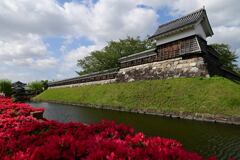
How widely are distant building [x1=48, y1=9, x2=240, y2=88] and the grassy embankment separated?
1.37 metres

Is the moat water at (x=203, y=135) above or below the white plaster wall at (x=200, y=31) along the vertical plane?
below

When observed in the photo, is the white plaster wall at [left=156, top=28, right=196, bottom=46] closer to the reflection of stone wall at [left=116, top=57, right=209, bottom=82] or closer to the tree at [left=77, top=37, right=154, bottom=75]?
the reflection of stone wall at [left=116, top=57, right=209, bottom=82]

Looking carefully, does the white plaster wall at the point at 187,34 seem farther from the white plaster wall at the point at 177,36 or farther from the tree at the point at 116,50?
the tree at the point at 116,50

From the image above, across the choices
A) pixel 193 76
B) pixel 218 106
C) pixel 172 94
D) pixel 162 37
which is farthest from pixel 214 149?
pixel 162 37

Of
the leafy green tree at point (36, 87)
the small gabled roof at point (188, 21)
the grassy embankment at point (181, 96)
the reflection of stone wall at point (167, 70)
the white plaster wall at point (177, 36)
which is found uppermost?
the small gabled roof at point (188, 21)

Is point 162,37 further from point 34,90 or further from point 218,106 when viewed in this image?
point 34,90

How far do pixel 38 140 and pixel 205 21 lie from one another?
2203cm

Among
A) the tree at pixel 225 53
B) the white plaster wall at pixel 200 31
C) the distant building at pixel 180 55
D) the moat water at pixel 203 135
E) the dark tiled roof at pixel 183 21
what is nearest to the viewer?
the moat water at pixel 203 135

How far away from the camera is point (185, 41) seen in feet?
66.9

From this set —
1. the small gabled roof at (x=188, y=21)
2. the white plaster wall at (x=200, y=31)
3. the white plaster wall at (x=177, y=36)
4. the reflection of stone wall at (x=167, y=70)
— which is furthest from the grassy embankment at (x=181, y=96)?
the small gabled roof at (x=188, y=21)

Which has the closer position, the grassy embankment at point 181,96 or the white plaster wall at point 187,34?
the grassy embankment at point 181,96

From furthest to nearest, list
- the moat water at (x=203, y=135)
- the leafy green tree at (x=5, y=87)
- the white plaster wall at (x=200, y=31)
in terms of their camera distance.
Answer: the leafy green tree at (x=5, y=87) < the white plaster wall at (x=200, y=31) < the moat water at (x=203, y=135)

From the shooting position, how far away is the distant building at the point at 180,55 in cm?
1877

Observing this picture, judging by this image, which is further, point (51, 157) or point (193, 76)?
point (193, 76)
